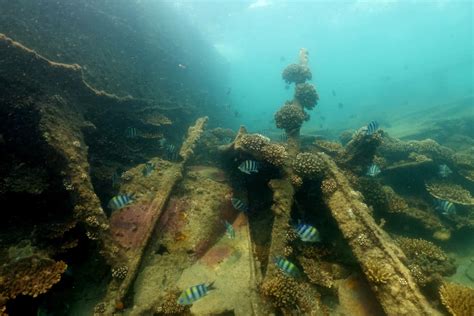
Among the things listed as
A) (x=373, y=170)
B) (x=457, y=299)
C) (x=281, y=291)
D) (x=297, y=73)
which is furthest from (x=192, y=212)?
(x=297, y=73)

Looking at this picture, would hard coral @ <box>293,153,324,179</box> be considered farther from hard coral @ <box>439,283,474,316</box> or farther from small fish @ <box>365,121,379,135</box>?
hard coral @ <box>439,283,474,316</box>

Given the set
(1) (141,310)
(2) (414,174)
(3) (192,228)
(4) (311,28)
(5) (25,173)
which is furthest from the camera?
(4) (311,28)

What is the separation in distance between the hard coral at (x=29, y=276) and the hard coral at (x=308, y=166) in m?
5.52

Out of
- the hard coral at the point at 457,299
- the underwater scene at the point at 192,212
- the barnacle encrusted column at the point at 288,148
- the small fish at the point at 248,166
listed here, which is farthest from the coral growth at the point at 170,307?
the hard coral at the point at 457,299

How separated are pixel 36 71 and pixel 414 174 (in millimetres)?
12939

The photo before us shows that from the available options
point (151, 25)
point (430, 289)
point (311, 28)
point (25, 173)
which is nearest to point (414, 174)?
point (430, 289)

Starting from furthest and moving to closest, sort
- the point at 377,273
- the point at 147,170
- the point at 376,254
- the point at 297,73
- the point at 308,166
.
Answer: the point at 297,73, the point at 147,170, the point at 308,166, the point at 376,254, the point at 377,273

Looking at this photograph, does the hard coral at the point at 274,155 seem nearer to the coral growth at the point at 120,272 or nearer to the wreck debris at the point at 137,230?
the wreck debris at the point at 137,230

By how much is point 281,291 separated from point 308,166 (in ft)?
10.7

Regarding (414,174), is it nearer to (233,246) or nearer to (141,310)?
(233,246)

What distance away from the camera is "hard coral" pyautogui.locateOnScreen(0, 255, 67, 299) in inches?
192

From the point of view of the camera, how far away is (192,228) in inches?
276

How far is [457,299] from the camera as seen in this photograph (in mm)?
4941

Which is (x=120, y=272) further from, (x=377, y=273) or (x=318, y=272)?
(x=377, y=273)
